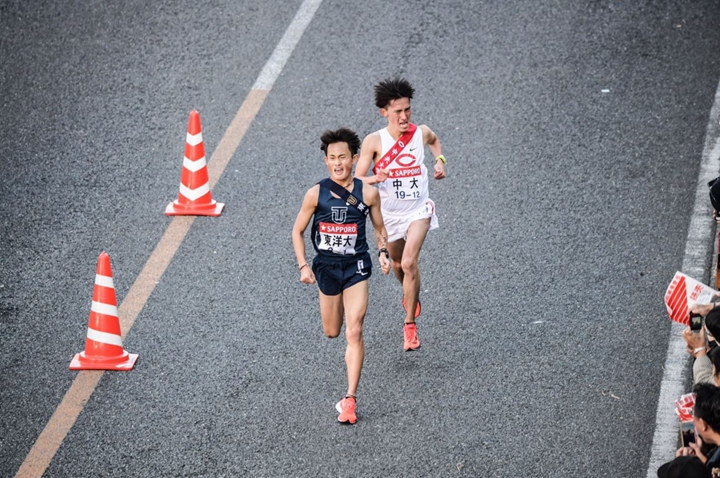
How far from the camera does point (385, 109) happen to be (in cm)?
856

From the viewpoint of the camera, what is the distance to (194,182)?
34.1 ft

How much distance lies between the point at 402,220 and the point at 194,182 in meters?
2.66

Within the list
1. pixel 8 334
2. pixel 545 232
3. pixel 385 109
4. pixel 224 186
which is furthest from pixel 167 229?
pixel 545 232

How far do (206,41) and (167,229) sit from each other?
153 inches

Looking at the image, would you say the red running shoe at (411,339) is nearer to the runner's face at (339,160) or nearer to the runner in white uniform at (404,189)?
the runner in white uniform at (404,189)

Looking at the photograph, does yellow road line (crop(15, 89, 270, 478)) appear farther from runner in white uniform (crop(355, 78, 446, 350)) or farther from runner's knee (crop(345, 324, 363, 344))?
runner in white uniform (crop(355, 78, 446, 350))

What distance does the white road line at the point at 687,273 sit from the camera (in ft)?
24.3

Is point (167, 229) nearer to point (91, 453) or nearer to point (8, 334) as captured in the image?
point (8, 334)

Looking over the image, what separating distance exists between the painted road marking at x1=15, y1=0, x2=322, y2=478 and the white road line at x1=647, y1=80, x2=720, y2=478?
169 inches

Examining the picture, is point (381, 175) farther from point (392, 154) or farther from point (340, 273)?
point (340, 273)

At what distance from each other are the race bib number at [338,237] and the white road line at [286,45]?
16.3ft

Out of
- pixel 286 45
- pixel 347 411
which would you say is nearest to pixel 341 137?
pixel 347 411

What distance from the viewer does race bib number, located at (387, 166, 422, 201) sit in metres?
8.60

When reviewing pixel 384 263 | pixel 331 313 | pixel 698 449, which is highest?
pixel 384 263
